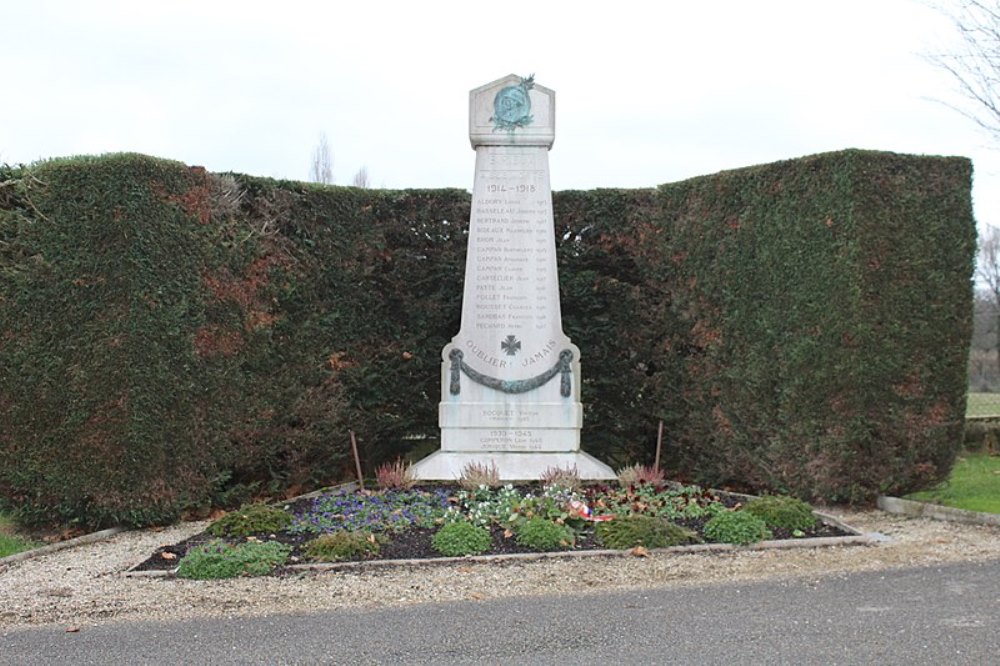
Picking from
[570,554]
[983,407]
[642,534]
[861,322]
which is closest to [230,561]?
[570,554]

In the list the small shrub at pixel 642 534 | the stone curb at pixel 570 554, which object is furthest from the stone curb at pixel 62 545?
the small shrub at pixel 642 534

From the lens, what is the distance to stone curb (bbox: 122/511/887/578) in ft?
20.5

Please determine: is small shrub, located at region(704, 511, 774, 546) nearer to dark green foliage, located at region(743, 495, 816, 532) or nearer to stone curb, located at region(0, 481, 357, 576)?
dark green foliage, located at region(743, 495, 816, 532)

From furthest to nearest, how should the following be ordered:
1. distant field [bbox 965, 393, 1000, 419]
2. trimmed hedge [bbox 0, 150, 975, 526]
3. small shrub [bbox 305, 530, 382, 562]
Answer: distant field [bbox 965, 393, 1000, 419]
trimmed hedge [bbox 0, 150, 975, 526]
small shrub [bbox 305, 530, 382, 562]

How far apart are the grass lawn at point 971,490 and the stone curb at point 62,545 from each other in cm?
727

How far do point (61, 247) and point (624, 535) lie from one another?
532cm

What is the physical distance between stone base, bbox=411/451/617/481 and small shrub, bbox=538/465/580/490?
8 cm

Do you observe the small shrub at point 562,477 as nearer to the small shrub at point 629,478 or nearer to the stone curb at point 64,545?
the small shrub at point 629,478

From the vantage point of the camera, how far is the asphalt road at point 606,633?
444 cm

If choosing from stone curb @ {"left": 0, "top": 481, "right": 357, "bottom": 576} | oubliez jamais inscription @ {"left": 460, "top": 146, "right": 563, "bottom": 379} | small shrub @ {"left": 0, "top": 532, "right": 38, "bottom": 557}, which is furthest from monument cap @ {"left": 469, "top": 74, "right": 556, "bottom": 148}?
small shrub @ {"left": 0, "top": 532, "right": 38, "bottom": 557}

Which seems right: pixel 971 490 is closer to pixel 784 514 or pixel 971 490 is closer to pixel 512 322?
pixel 784 514

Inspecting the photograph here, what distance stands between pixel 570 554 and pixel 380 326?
4.69 meters

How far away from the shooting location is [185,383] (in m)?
8.30

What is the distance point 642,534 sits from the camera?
266 inches
